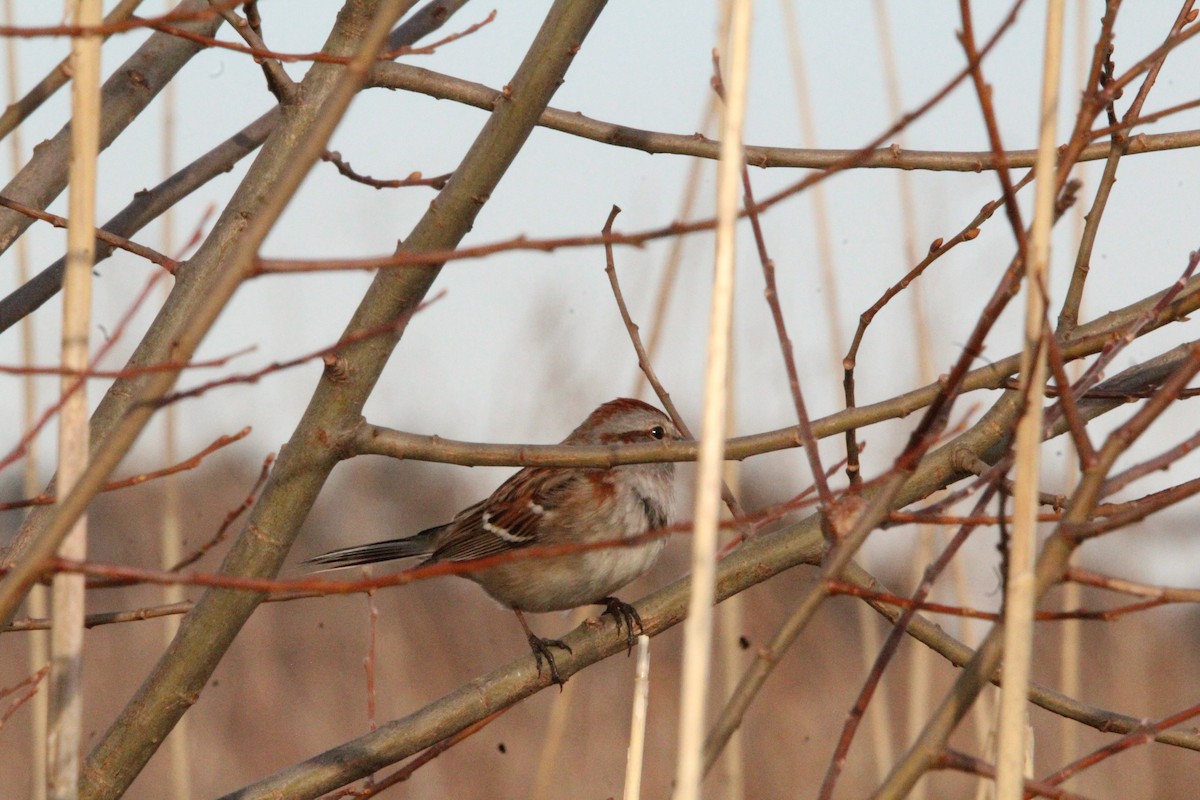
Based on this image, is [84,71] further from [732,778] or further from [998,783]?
[732,778]

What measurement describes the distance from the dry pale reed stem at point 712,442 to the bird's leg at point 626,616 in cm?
122

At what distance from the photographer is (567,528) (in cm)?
426

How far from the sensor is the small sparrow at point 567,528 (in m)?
3.88

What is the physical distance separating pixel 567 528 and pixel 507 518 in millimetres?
345

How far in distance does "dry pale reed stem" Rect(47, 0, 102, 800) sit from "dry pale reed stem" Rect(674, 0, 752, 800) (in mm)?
600

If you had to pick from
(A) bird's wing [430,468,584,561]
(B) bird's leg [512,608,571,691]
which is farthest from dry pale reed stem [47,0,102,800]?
(A) bird's wing [430,468,584,561]

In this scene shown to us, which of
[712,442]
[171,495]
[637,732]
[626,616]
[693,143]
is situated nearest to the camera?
[712,442]

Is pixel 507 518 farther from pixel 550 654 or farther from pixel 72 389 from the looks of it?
pixel 72 389

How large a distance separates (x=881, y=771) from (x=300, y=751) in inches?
279

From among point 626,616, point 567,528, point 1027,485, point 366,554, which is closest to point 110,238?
point 626,616

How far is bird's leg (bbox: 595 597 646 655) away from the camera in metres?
2.55

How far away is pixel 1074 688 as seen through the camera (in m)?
3.89

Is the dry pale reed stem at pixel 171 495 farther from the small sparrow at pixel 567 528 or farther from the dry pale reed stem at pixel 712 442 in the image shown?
the dry pale reed stem at pixel 712 442

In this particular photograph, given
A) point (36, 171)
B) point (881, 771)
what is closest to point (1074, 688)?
point (881, 771)
